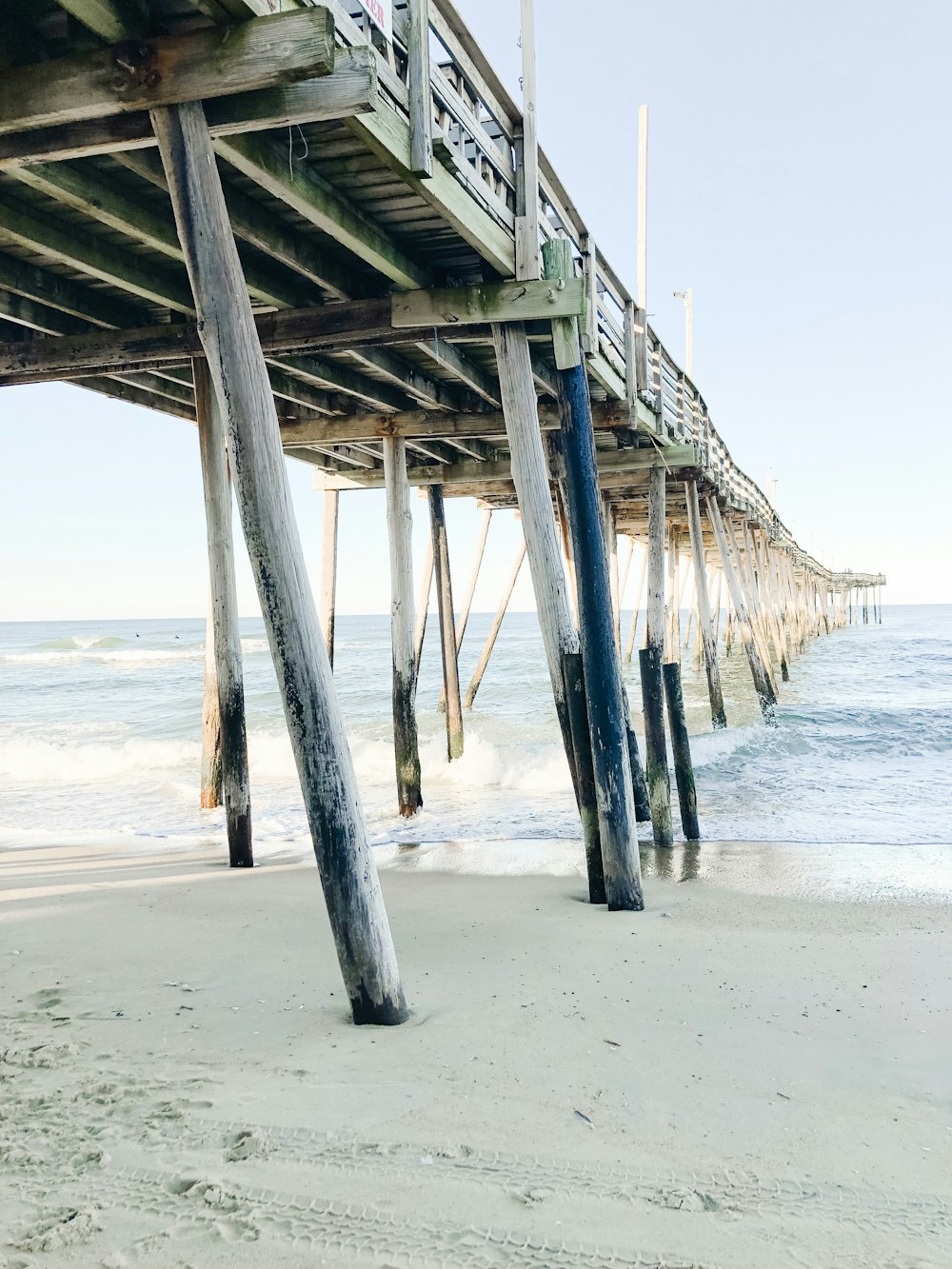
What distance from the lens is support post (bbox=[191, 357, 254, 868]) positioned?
6102 mm

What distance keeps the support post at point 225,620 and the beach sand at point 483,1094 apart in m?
1.22

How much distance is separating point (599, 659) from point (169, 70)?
3273mm

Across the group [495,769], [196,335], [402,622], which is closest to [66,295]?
[196,335]

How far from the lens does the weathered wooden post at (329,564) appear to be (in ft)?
34.0

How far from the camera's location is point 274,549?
3.12 meters

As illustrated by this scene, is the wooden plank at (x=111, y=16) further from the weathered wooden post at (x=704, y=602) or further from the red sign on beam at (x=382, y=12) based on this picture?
the weathered wooden post at (x=704, y=602)

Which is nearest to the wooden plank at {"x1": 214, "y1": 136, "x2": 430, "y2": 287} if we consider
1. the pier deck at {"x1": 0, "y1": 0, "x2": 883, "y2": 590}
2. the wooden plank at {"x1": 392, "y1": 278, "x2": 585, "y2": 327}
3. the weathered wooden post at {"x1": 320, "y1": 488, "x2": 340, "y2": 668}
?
the pier deck at {"x1": 0, "y1": 0, "x2": 883, "y2": 590}

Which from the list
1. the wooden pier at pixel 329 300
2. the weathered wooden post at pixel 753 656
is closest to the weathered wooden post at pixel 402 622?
the wooden pier at pixel 329 300

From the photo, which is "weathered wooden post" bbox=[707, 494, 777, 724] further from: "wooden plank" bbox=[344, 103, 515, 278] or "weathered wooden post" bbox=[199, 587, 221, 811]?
"wooden plank" bbox=[344, 103, 515, 278]

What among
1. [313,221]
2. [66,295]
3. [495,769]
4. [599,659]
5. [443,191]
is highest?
[66,295]

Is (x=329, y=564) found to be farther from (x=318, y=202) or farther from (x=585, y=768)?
(x=318, y=202)

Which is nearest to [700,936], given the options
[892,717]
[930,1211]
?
[930,1211]

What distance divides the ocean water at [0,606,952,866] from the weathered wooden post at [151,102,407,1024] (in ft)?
12.0

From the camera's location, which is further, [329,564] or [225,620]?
[329,564]
